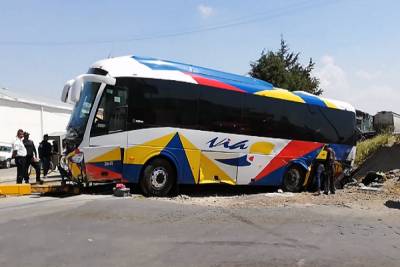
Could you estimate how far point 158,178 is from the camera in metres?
13.9

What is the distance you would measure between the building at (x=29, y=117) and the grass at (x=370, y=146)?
2722 centimetres

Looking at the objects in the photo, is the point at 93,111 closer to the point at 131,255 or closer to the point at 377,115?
the point at 131,255

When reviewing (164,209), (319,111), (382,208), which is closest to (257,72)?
(319,111)

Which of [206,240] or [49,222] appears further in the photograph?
[49,222]

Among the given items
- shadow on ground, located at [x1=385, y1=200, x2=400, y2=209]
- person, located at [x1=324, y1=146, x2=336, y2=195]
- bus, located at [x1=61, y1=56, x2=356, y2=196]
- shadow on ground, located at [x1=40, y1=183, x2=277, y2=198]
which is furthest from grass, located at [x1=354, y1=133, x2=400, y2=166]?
shadow on ground, located at [x1=385, y1=200, x2=400, y2=209]

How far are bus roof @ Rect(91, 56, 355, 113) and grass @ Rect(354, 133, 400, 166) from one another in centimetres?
927

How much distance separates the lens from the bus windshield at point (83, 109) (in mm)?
13180

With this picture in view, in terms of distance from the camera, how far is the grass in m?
26.2

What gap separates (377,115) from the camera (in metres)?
43.3

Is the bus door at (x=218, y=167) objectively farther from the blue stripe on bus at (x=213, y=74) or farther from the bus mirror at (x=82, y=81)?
the bus mirror at (x=82, y=81)

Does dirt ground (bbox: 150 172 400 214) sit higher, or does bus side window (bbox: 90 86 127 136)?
bus side window (bbox: 90 86 127 136)

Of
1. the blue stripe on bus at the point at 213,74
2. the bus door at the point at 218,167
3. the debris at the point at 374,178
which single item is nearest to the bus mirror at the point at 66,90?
the blue stripe on bus at the point at 213,74

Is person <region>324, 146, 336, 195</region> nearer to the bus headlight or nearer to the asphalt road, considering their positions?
the asphalt road

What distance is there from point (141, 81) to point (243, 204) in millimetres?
3868
